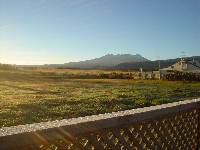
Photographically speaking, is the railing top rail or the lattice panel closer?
the railing top rail

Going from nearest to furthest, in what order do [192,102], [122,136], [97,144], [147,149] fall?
[97,144] → [122,136] → [147,149] → [192,102]

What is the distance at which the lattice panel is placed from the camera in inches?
→ 136

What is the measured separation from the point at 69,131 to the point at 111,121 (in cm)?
60

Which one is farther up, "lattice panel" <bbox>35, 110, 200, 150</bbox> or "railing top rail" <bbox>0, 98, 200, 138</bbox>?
"railing top rail" <bbox>0, 98, 200, 138</bbox>

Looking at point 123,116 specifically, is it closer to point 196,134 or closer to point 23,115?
point 196,134

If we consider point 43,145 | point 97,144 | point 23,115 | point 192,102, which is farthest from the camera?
point 23,115

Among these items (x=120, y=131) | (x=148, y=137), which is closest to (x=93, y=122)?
(x=120, y=131)

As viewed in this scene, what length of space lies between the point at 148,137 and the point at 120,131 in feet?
1.98

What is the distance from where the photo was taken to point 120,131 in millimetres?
3926

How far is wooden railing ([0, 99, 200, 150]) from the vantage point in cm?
292

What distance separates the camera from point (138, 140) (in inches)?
163

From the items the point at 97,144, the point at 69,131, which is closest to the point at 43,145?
the point at 69,131

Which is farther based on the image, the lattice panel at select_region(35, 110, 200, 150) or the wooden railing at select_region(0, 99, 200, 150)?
the lattice panel at select_region(35, 110, 200, 150)

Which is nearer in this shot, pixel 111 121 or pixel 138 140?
pixel 111 121
